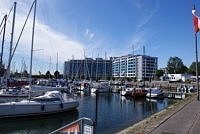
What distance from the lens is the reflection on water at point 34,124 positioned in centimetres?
2347

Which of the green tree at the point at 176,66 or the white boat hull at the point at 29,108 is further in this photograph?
the green tree at the point at 176,66

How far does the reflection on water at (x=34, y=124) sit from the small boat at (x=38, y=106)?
0.64 meters

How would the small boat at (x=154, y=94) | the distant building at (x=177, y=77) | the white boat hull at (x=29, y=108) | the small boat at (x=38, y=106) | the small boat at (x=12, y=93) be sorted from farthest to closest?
the distant building at (x=177, y=77)
the small boat at (x=154, y=94)
the small boat at (x=12, y=93)
the small boat at (x=38, y=106)
the white boat hull at (x=29, y=108)

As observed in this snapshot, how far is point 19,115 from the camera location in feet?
90.8

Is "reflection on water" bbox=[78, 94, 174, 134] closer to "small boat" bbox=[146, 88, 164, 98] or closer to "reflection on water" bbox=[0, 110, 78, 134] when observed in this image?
"reflection on water" bbox=[0, 110, 78, 134]

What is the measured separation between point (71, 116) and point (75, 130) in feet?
77.7

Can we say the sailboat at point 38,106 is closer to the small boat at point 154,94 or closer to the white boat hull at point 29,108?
the white boat hull at point 29,108

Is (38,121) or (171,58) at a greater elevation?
(171,58)

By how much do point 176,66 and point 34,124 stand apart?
164 m

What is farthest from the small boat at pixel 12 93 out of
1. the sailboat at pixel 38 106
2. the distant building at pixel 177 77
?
the distant building at pixel 177 77

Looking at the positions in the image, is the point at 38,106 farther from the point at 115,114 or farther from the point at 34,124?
the point at 115,114

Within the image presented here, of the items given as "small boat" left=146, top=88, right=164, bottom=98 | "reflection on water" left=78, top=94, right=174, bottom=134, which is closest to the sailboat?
"reflection on water" left=78, top=94, right=174, bottom=134

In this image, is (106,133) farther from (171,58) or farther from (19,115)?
(171,58)

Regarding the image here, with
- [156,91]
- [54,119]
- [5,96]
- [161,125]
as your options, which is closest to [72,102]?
[54,119]
